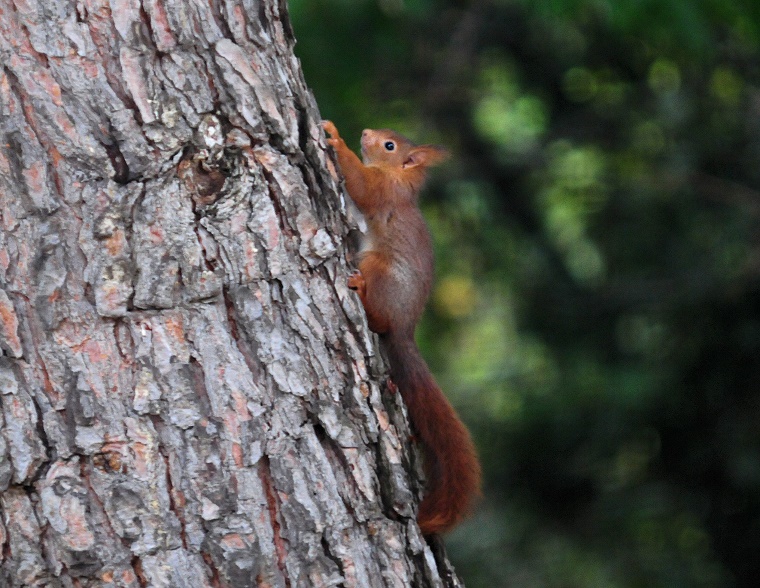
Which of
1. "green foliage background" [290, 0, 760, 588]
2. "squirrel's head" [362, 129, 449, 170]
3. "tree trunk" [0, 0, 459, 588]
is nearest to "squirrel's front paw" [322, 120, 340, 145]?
"squirrel's head" [362, 129, 449, 170]

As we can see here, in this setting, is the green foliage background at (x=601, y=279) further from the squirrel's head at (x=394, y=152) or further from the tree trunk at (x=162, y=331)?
the tree trunk at (x=162, y=331)

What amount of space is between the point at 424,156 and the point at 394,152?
0.10 metres

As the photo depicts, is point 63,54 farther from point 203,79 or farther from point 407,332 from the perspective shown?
point 407,332

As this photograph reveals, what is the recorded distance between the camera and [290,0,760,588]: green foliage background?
181 inches

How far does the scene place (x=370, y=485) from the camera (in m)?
1.78

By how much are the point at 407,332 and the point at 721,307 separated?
2.66 meters

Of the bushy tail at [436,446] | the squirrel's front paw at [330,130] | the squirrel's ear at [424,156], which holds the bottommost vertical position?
the bushy tail at [436,446]

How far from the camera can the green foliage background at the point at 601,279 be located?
4.60m

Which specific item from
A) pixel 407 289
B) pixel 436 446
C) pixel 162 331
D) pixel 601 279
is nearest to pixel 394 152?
pixel 407 289

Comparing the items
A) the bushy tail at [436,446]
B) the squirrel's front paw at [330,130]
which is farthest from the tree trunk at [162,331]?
the squirrel's front paw at [330,130]

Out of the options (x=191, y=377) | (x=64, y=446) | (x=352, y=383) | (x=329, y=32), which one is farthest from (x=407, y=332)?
(x=329, y=32)

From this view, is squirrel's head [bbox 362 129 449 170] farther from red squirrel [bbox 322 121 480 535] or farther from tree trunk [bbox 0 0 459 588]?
tree trunk [bbox 0 0 459 588]

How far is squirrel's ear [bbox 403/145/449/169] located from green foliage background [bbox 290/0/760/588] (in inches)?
31.4

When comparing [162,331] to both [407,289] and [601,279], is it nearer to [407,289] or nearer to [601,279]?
[407,289]
